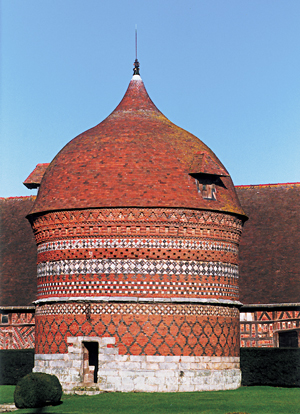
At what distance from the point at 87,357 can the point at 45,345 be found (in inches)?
68.5

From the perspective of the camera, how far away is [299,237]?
33.9m

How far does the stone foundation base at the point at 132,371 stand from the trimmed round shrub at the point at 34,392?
2.39 m

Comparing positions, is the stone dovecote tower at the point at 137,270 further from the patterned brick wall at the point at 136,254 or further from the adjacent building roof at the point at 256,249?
the adjacent building roof at the point at 256,249

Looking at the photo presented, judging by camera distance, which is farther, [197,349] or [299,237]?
[299,237]

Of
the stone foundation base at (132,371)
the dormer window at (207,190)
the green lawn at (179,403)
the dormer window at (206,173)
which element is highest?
the dormer window at (206,173)

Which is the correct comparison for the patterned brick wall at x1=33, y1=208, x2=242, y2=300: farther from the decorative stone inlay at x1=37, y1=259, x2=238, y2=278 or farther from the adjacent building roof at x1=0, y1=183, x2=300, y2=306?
the adjacent building roof at x1=0, y1=183, x2=300, y2=306

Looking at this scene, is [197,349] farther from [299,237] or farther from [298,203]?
[298,203]

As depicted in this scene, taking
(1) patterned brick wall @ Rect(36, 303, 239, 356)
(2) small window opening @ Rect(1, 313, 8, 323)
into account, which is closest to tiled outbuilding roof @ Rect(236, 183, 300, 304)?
(1) patterned brick wall @ Rect(36, 303, 239, 356)

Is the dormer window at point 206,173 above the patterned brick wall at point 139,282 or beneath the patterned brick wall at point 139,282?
above

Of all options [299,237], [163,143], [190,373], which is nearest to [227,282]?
[190,373]

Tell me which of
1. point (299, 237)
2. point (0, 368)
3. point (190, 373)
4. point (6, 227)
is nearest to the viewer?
point (190, 373)

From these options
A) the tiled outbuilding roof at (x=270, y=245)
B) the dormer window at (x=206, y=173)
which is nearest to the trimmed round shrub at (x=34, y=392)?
the dormer window at (x=206, y=173)

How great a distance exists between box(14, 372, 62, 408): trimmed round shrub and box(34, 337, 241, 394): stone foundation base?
2.39 metres

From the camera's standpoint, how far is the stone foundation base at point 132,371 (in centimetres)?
2370
